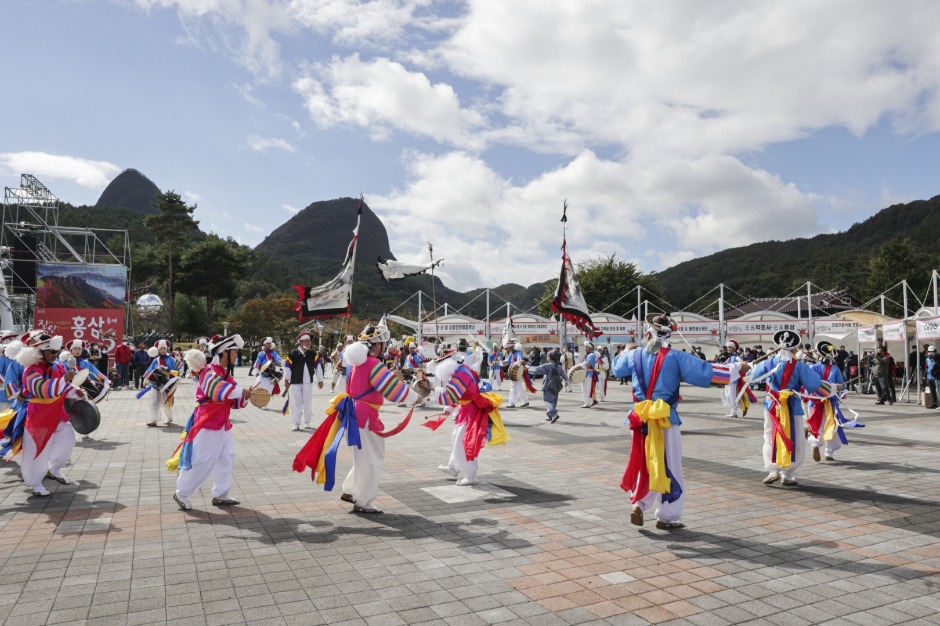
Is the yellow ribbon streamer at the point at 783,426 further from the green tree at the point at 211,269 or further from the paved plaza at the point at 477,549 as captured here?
the green tree at the point at 211,269

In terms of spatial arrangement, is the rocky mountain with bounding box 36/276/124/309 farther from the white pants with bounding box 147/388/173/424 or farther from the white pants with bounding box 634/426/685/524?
the white pants with bounding box 634/426/685/524

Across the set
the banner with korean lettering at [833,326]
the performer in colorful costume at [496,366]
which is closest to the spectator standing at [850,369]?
the banner with korean lettering at [833,326]

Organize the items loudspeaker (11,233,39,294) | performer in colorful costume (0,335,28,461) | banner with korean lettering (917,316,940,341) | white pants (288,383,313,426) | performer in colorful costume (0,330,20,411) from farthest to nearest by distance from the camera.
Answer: loudspeaker (11,233,39,294) → banner with korean lettering (917,316,940,341) → white pants (288,383,313,426) → performer in colorful costume (0,330,20,411) → performer in colorful costume (0,335,28,461)

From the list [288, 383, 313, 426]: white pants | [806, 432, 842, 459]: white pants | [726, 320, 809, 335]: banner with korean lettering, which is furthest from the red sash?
[726, 320, 809, 335]: banner with korean lettering

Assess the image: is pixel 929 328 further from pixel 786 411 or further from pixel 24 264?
pixel 24 264

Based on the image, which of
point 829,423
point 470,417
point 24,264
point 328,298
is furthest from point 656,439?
point 24,264

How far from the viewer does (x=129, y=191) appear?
161500mm

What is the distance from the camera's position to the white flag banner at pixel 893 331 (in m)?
18.2

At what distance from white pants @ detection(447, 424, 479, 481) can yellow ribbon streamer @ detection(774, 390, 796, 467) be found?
3566 mm

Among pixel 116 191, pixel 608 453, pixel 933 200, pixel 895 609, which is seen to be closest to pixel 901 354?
pixel 608 453

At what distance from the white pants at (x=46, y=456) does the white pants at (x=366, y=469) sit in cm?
347

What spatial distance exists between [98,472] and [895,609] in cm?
836

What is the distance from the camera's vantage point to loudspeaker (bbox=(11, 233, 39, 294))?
2983 centimetres

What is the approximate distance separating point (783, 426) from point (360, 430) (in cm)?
499
